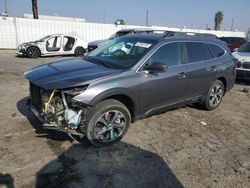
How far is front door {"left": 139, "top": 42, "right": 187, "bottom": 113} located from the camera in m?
4.57

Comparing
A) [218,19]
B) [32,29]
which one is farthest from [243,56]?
[218,19]

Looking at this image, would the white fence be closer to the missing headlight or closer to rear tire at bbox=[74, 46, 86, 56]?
rear tire at bbox=[74, 46, 86, 56]

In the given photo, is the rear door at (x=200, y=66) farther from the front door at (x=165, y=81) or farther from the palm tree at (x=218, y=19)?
the palm tree at (x=218, y=19)

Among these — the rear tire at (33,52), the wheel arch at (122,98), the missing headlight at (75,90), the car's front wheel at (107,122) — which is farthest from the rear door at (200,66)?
the rear tire at (33,52)

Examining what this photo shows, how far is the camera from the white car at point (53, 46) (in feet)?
50.3

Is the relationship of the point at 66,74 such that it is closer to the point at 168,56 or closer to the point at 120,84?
the point at 120,84

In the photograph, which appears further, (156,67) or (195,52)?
(195,52)

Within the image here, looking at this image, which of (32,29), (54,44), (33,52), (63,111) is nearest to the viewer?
(63,111)

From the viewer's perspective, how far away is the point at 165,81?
15.8 feet

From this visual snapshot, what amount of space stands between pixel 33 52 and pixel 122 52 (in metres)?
11.8

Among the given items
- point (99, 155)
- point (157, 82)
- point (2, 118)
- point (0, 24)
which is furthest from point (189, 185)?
point (0, 24)

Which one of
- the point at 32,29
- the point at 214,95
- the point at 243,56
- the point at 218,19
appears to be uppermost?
the point at 218,19

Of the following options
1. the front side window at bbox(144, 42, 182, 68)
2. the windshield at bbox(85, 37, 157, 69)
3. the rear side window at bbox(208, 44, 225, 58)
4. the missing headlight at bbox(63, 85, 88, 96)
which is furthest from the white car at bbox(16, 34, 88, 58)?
the missing headlight at bbox(63, 85, 88, 96)

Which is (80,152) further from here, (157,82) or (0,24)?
(0,24)
